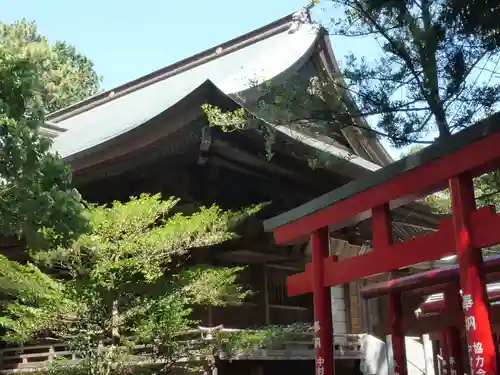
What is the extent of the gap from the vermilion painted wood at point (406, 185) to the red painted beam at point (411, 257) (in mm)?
181

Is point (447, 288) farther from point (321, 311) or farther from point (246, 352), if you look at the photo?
point (246, 352)

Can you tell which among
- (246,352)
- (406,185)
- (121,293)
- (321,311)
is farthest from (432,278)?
(121,293)

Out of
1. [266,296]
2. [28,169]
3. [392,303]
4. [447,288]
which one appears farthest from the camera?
[266,296]

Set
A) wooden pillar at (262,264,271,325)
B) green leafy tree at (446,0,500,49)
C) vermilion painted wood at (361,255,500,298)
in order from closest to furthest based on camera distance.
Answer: green leafy tree at (446,0,500,49)
vermilion painted wood at (361,255,500,298)
wooden pillar at (262,264,271,325)

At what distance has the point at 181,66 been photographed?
1589cm

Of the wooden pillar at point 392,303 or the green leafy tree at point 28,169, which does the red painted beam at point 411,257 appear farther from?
the green leafy tree at point 28,169

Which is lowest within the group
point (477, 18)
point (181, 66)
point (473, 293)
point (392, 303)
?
point (473, 293)

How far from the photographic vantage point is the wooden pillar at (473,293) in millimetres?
3357

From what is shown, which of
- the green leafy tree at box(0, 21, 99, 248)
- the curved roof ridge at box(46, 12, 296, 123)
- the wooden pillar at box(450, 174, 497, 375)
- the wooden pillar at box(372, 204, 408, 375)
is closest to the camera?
the wooden pillar at box(450, 174, 497, 375)

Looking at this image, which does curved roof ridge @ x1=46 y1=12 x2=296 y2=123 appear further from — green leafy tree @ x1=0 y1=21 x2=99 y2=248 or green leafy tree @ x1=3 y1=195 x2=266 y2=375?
green leafy tree @ x1=0 y1=21 x2=99 y2=248

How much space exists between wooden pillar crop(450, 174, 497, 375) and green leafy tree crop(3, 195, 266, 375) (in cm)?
292

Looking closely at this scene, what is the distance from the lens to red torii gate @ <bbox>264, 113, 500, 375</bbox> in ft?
11.2

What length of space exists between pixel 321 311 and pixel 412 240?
1193 millimetres

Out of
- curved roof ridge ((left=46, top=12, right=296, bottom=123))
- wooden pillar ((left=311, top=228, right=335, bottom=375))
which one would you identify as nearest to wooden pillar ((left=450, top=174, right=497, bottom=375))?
wooden pillar ((left=311, top=228, right=335, bottom=375))
